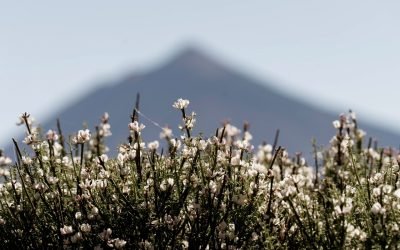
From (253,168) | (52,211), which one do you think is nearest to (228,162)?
(253,168)

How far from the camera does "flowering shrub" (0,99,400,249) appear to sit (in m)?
6.25

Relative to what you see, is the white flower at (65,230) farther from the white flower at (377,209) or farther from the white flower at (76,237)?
the white flower at (377,209)

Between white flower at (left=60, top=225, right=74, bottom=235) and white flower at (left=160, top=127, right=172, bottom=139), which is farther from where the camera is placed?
white flower at (left=160, top=127, right=172, bottom=139)

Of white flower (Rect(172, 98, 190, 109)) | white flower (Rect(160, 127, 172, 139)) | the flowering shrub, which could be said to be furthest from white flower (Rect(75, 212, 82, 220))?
white flower (Rect(160, 127, 172, 139))

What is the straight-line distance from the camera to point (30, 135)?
7.33 m

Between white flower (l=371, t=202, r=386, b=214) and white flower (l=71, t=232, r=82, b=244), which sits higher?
white flower (l=371, t=202, r=386, b=214)

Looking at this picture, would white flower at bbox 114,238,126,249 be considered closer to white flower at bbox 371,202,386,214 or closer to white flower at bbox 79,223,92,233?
white flower at bbox 79,223,92,233

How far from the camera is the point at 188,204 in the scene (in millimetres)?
6863

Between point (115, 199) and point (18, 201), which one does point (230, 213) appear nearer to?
point (115, 199)

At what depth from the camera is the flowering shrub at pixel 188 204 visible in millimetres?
6250

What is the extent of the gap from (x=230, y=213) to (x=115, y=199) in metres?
0.98

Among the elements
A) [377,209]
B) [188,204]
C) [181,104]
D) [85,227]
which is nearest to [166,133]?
[181,104]

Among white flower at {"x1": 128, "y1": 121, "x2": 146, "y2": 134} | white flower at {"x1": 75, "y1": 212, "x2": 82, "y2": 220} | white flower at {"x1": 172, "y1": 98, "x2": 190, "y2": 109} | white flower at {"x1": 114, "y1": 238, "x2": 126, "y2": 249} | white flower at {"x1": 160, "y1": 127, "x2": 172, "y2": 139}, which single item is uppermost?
white flower at {"x1": 160, "y1": 127, "x2": 172, "y2": 139}

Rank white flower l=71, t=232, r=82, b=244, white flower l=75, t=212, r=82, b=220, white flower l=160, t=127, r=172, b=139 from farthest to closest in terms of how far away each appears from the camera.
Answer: white flower l=160, t=127, r=172, b=139 → white flower l=75, t=212, r=82, b=220 → white flower l=71, t=232, r=82, b=244
